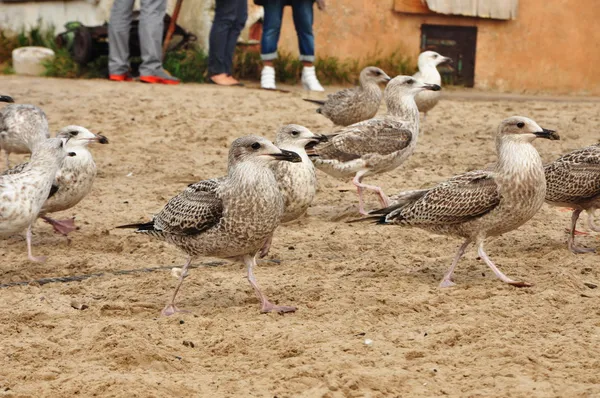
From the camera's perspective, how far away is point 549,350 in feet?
16.8

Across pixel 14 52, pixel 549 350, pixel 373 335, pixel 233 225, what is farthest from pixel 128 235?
pixel 14 52

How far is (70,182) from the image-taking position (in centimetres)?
766

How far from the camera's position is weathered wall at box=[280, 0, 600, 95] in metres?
15.5

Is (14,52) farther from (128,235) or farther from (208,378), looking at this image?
(208,378)

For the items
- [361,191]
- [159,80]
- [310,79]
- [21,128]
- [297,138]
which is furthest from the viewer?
[310,79]

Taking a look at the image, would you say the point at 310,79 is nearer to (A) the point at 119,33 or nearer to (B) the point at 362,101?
(A) the point at 119,33

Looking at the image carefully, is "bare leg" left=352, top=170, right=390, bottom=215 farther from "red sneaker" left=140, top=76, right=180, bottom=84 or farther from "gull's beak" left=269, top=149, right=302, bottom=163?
"red sneaker" left=140, top=76, right=180, bottom=84

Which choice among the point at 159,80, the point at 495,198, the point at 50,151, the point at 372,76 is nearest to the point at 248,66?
the point at 159,80

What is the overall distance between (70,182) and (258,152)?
225cm

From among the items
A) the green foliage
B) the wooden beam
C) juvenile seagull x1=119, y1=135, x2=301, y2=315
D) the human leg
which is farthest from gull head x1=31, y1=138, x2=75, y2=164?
the wooden beam

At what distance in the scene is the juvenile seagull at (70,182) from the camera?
Answer: 7645mm

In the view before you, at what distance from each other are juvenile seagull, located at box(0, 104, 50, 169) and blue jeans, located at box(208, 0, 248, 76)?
4.57 meters

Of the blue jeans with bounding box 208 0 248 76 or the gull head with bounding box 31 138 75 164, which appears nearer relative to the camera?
the gull head with bounding box 31 138 75 164

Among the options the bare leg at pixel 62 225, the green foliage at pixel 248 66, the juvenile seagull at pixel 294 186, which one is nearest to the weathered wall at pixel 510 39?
the green foliage at pixel 248 66
